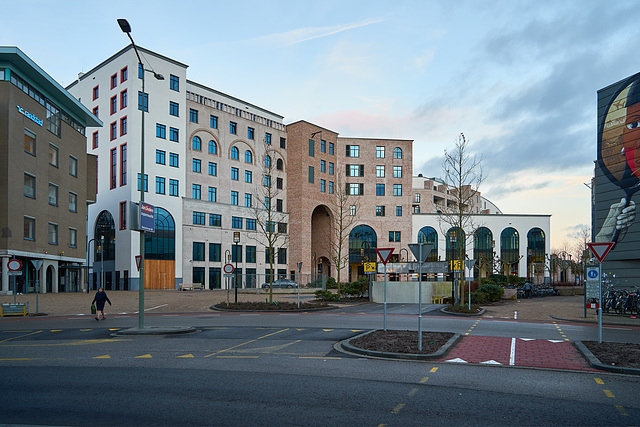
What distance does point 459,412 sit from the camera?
720cm

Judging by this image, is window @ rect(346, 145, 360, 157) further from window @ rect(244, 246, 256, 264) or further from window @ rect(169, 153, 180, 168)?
window @ rect(169, 153, 180, 168)

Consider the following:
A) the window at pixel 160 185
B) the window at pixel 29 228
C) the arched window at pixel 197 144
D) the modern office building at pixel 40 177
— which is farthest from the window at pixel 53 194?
the arched window at pixel 197 144

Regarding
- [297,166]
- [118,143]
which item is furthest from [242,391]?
[297,166]

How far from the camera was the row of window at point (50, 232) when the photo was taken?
41691mm

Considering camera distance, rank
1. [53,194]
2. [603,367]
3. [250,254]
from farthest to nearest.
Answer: [250,254] < [53,194] < [603,367]

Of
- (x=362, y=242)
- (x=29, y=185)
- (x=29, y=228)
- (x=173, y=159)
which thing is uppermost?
(x=173, y=159)

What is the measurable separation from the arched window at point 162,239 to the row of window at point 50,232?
11092 millimetres

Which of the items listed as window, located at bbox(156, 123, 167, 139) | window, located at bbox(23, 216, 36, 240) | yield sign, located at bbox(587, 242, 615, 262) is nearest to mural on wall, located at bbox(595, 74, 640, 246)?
yield sign, located at bbox(587, 242, 615, 262)

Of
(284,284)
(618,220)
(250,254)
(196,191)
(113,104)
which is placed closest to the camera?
(618,220)

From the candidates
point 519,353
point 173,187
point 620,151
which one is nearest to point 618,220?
point 620,151

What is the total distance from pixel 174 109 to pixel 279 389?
59.7 meters

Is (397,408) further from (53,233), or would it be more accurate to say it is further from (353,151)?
Answer: (353,151)

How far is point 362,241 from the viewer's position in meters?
82.9

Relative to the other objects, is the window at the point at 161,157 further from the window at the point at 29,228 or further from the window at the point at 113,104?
the window at the point at 29,228
